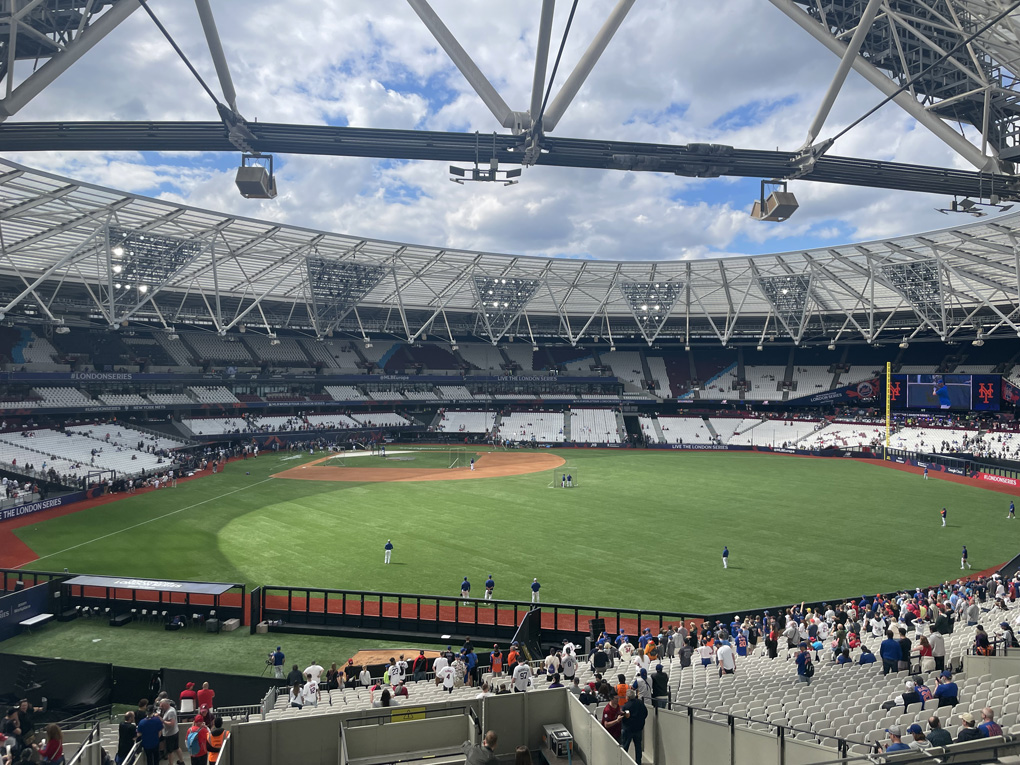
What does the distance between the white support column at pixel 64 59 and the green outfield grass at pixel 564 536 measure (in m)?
17.5

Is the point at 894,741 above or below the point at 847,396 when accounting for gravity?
below

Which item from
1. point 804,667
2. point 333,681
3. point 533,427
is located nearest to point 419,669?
point 333,681

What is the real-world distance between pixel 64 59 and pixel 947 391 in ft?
231

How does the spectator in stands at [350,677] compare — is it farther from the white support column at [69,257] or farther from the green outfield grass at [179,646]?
the white support column at [69,257]

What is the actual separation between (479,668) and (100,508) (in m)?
29.3

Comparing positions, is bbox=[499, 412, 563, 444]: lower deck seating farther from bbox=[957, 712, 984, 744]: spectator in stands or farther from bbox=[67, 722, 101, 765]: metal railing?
bbox=[957, 712, 984, 744]: spectator in stands

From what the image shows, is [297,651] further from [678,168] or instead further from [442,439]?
[442,439]

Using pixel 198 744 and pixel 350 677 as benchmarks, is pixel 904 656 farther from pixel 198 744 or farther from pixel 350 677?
pixel 198 744

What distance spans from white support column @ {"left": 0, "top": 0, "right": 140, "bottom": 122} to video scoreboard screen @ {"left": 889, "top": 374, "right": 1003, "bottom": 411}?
69.6m

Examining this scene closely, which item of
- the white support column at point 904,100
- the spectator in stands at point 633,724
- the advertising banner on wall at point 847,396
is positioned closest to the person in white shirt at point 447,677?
the spectator in stands at point 633,724

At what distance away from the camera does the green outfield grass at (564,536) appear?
22.2 metres

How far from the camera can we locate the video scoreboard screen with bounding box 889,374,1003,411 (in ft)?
186

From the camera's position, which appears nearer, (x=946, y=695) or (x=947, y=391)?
(x=946, y=695)

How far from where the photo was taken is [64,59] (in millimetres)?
8125
